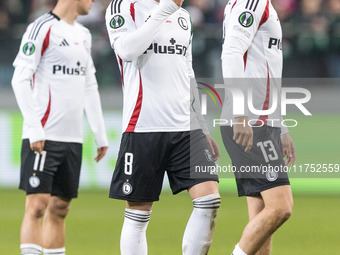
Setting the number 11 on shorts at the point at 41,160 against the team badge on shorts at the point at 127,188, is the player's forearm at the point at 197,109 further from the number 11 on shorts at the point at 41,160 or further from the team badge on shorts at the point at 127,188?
the number 11 on shorts at the point at 41,160

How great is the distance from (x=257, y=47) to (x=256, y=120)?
0.49 m

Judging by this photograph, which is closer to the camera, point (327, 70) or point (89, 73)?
point (89, 73)

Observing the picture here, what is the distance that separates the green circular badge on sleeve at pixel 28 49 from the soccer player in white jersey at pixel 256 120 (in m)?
1.52

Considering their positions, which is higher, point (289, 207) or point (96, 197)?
point (289, 207)

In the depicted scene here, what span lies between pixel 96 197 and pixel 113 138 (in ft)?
3.07

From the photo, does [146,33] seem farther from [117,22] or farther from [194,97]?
[194,97]

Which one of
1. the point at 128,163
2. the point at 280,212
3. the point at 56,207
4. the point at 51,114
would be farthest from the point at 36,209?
the point at 280,212

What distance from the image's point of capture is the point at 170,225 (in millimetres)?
9023

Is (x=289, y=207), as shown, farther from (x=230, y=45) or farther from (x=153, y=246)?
(x=153, y=246)

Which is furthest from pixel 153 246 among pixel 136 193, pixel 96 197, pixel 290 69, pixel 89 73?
pixel 290 69

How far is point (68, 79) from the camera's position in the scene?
601 centimetres

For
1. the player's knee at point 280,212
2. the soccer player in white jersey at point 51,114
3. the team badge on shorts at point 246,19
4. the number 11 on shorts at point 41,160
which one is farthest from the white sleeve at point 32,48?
the player's knee at point 280,212

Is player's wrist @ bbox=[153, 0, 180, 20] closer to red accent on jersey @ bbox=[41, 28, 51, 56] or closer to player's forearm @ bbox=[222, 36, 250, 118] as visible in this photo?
player's forearm @ bbox=[222, 36, 250, 118]

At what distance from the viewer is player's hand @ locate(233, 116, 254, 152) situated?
4.88 meters
